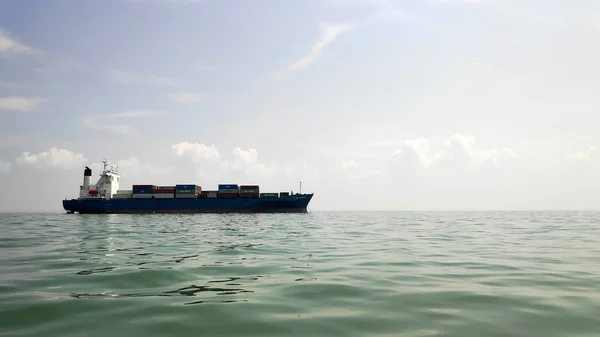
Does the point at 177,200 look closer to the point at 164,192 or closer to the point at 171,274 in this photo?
the point at 164,192

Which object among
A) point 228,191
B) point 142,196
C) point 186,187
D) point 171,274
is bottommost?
point 171,274

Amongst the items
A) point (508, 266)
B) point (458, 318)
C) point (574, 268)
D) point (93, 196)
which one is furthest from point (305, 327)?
point (93, 196)

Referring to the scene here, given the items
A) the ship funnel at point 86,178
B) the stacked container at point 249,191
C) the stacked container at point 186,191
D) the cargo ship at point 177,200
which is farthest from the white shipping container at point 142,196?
the stacked container at point 249,191

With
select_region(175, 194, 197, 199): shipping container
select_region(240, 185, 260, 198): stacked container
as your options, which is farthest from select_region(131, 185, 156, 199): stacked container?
select_region(240, 185, 260, 198): stacked container

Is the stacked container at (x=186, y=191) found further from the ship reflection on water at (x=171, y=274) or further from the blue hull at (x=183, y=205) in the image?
the ship reflection on water at (x=171, y=274)

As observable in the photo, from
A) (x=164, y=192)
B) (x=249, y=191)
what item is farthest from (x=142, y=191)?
(x=249, y=191)

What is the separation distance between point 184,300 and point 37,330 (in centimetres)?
235

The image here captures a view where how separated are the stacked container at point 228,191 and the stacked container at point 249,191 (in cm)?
141

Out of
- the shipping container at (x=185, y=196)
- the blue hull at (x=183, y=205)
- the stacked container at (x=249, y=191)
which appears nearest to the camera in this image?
the blue hull at (x=183, y=205)

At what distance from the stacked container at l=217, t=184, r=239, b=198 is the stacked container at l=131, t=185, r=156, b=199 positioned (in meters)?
15.4

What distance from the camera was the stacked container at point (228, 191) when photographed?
79.4 metres

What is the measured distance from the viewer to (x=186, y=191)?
78125 mm

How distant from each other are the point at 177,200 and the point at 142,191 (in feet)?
31.5

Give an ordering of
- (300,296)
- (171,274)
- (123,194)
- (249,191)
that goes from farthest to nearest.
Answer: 1. (123,194)
2. (249,191)
3. (171,274)
4. (300,296)
